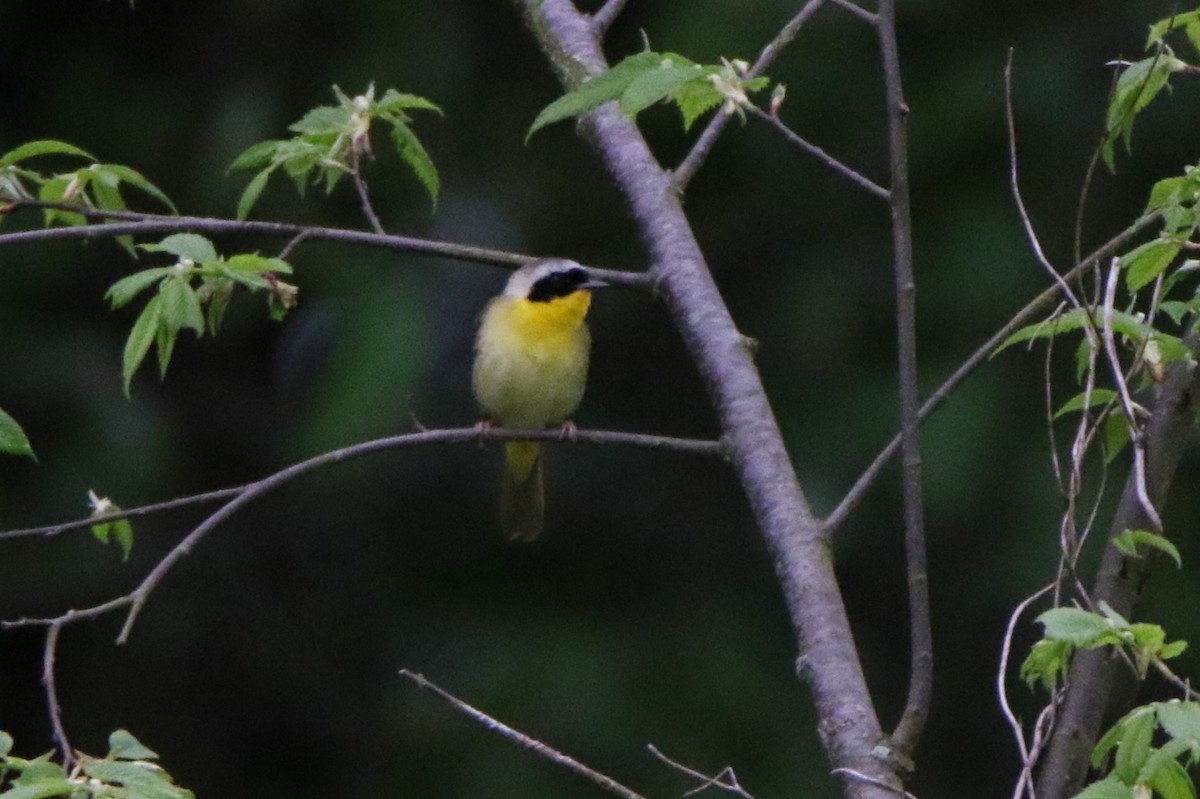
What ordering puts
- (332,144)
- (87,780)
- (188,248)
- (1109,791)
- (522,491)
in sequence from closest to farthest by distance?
(1109,791) < (87,780) < (188,248) < (332,144) < (522,491)

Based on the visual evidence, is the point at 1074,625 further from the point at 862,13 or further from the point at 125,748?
the point at 125,748

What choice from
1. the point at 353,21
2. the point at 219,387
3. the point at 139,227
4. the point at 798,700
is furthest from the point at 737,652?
the point at 139,227

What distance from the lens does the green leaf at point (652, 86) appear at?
2176mm

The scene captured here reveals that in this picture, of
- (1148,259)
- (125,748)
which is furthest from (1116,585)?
(125,748)

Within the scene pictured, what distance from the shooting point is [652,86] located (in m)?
A: 2.19

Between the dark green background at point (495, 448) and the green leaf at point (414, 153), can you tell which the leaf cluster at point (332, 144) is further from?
the dark green background at point (495, 448)

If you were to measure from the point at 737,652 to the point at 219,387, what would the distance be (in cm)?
232

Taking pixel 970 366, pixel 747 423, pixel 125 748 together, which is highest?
pixel 970 366

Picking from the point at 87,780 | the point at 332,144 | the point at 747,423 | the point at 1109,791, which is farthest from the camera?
the point at 332,144

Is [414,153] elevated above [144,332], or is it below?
above

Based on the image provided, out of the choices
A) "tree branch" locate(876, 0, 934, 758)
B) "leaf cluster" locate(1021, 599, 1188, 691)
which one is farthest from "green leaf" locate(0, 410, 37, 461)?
"leaf cluster" locate(1021, 599, 1188, 691)

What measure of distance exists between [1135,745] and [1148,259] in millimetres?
665

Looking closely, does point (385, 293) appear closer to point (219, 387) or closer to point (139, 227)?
A: point (219, 387)

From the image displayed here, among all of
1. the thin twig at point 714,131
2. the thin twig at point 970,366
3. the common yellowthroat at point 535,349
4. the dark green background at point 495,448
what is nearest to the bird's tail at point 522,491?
the common yellowthroat at point 535,349
